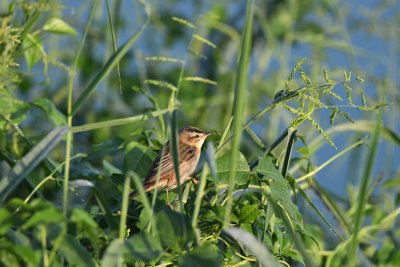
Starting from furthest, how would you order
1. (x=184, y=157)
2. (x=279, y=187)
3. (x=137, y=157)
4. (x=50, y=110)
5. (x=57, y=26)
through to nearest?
(x=184, y=157)
(x=57, y=26)
(x=137, y=157)
(x=50, y=110)
(x=279, y=187)

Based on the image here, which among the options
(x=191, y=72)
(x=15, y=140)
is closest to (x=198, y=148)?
(x=15, y=140)

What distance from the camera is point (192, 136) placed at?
4309mm

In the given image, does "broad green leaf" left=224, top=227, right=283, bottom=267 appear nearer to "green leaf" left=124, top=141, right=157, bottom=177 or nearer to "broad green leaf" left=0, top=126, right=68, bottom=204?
"broad green leaf" left=0, top=126, right=68, bottom=204

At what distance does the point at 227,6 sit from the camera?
294 inches

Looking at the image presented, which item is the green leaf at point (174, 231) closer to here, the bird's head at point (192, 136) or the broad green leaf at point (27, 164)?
the broad green leaf at point (27, 164)

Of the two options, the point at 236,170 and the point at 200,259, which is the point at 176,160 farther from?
the point at 236,170

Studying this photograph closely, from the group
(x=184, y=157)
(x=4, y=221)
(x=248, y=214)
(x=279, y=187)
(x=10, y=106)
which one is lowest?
(x=184, y=157)

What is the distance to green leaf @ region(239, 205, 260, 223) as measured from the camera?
309 centimetres

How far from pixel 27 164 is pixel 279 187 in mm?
743

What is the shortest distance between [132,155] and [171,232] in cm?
97

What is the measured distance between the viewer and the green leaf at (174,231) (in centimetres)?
255

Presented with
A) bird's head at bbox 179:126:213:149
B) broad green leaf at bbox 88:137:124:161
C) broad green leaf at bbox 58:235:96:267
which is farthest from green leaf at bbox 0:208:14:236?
bird's head at bbox 179:126:213:149

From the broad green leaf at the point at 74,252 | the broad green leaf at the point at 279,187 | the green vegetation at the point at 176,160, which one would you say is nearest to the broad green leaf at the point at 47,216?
the green vegetation at the point at 176,160

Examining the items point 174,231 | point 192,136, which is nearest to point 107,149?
point 192,136
